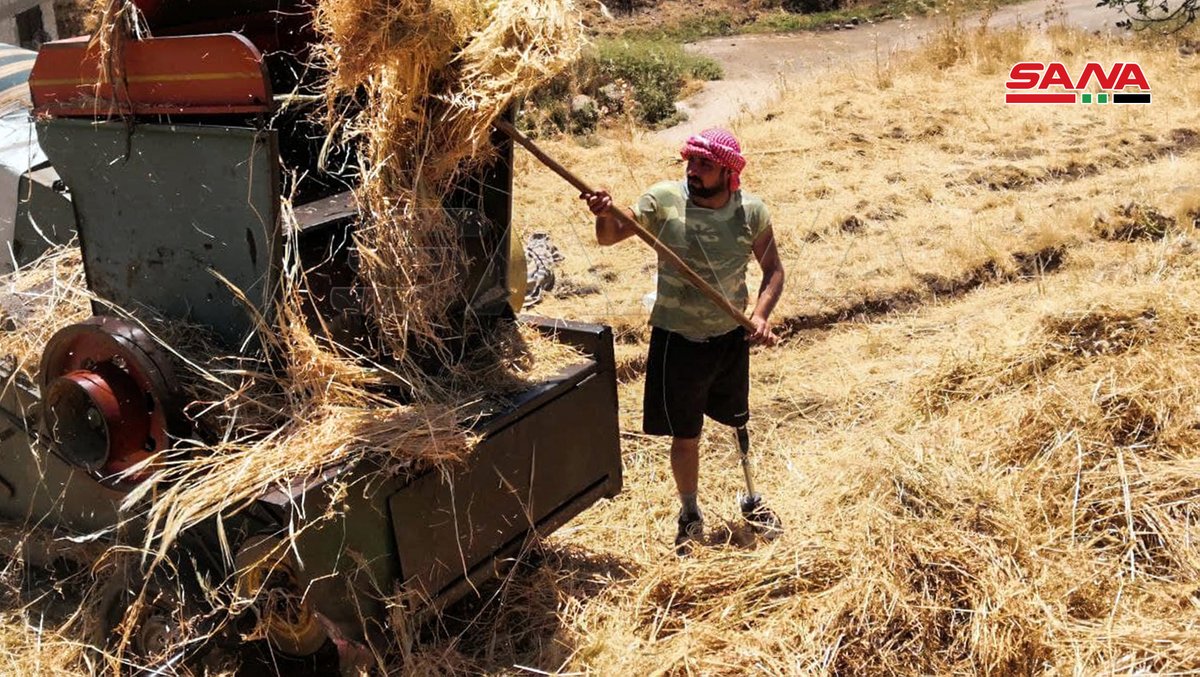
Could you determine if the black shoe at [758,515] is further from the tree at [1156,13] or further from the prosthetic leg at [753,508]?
the tree at [1156,13]

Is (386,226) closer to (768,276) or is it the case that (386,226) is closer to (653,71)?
(768,276)

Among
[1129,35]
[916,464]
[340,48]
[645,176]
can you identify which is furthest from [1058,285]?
[1129,35]

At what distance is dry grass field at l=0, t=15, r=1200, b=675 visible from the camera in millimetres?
3752

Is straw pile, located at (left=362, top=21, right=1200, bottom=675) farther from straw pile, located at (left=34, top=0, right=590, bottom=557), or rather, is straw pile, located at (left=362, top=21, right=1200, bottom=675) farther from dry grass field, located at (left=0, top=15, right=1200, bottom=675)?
straw pile, located at (left=34, top=0, right=590, bottom=557)

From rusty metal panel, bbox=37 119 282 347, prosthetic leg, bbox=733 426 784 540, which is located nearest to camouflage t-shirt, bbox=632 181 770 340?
prosthetic leg, bbox=733 426 784 540

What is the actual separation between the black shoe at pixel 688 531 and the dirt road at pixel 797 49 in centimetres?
789

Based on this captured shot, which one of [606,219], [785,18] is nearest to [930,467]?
[606,219]

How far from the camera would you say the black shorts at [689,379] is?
4.50 metres

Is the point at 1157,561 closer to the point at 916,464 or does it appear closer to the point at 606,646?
the point at 916,464

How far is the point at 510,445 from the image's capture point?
3.92m

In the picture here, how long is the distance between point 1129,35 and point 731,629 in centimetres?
1278

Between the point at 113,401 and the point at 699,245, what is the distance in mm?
2102

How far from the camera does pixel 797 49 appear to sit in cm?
1903

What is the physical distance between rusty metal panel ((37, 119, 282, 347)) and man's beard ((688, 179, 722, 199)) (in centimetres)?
162
